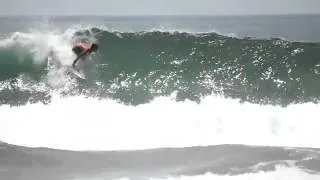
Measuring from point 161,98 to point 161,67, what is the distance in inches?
13.9

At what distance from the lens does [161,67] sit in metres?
3.92

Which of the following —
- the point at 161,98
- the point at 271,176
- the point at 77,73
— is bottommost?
the point at 271,176

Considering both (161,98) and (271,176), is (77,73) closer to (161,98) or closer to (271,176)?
(161,98)

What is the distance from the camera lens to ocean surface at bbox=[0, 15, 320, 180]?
3.20 metres

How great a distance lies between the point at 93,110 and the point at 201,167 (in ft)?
3.43

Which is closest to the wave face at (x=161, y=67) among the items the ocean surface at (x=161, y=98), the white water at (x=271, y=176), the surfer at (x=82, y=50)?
the ocean surface at (x=161, y=98)

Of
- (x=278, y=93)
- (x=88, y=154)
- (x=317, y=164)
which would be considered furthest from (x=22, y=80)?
(x=317, y=164)

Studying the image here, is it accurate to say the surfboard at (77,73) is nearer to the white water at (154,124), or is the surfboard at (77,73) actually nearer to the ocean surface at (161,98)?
the ocean surface at (161,98)

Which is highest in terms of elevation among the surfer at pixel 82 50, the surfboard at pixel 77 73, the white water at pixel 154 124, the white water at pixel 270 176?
the surfer at pixel 82 50

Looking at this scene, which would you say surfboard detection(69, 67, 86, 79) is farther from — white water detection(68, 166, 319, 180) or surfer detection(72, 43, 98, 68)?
white water detection(68, 166, 319, 180)

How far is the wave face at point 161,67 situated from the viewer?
368 centimetres

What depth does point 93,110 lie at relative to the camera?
3.67 meters

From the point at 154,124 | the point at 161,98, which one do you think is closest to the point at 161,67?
the point at 161,98

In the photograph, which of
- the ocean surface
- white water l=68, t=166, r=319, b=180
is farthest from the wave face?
white water l=68, t=166, r=319, b=180
